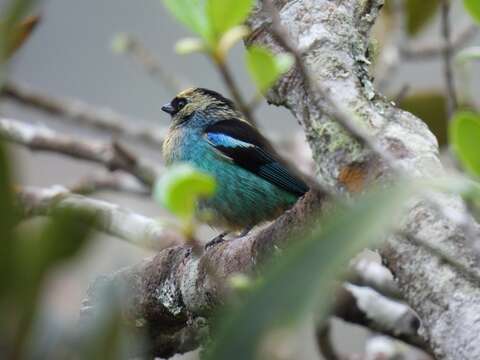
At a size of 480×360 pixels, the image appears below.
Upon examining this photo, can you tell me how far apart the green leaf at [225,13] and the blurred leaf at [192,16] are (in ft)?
0.04

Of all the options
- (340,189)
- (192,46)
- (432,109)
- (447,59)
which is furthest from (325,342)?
(192,46)

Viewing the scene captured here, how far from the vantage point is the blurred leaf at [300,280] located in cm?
70

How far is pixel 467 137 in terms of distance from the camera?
4.17 feet

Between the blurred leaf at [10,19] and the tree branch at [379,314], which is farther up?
the tree branch at [379,314]

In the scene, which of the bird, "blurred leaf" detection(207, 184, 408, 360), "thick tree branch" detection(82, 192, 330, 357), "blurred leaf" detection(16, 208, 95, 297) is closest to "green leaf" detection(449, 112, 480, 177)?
"blurred leaf" detection(207, 184, 408, 360)

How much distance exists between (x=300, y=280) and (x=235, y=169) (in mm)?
3504

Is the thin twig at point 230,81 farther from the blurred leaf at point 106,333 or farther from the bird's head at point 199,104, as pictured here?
the bird's head at point 199,104

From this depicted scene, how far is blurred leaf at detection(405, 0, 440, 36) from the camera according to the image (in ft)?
13.0

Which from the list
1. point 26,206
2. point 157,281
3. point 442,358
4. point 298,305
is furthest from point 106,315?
point 26,206

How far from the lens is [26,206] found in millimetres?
3566

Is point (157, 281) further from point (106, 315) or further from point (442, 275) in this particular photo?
point (106, 315)

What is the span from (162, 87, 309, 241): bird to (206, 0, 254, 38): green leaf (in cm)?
258

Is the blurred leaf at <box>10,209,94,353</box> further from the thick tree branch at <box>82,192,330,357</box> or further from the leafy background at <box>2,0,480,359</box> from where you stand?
the leafy background at <box>2,0,480,359</box>

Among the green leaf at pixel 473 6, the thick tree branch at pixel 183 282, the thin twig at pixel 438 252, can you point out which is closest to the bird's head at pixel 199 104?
the thick tree branch at pixel 183 282
